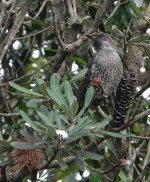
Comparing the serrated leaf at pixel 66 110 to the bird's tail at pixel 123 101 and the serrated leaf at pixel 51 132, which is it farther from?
the bird's tail at pixel 123 101

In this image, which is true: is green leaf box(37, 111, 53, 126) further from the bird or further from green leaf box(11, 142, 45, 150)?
the bird

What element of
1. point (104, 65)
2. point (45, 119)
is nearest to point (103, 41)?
point (104, 65)

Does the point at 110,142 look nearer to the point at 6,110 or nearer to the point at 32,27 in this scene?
the point at 6,110

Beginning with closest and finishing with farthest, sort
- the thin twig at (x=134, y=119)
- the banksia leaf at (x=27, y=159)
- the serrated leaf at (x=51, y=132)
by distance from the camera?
the serrated leaf at (x=51, y=132)
the banksia leaf at (x=27, y=159)
the thin twig at (x=134, y=119)

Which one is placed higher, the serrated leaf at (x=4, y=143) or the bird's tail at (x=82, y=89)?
the serrated leaf at (x=4, y=143)

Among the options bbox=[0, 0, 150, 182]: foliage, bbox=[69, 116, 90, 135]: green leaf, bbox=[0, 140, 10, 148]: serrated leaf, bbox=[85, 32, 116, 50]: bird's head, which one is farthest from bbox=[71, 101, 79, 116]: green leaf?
bbox=[85, 32, 116, 50]: bird's head

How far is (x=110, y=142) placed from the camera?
375 cm

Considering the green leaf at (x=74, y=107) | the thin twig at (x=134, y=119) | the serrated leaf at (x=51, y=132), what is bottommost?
the thin twig at (x=134, y=119)

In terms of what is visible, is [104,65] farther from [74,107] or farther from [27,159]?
[74,107]

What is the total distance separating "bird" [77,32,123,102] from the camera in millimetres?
4177

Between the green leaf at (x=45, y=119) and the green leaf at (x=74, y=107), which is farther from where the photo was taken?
the green leaf at (x=74, y=107)

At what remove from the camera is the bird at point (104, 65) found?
13.7 feet

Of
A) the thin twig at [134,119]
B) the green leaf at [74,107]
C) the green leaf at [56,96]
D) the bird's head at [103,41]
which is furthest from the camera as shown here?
the bird's head at [103,41]

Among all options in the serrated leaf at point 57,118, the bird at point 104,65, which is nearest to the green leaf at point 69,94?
the serrated leaf at point 57,118
